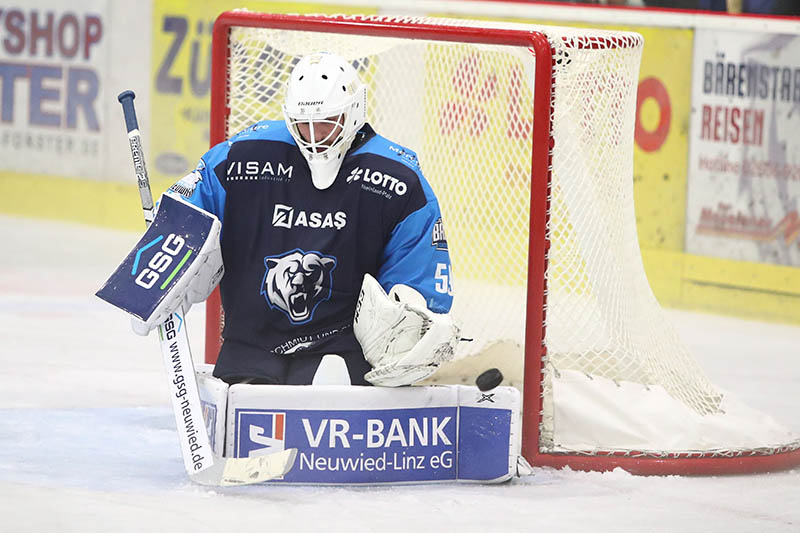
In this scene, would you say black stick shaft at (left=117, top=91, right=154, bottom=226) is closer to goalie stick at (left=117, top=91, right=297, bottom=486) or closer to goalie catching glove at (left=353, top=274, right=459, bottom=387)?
goalie stick at (left=117, top=91, right=297, bottom=486)

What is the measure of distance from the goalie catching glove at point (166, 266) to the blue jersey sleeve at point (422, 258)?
40cm

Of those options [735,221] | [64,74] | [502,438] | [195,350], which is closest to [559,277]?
[502,438]

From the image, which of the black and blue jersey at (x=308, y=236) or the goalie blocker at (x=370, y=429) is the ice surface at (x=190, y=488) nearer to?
the goalie blocker at (x=370, y=429)

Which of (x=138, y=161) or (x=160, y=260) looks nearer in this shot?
(x=160, y=260)

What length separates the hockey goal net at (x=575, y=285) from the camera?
380 centimetres

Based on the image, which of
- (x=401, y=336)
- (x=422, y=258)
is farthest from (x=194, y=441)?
(x=422, y=258)

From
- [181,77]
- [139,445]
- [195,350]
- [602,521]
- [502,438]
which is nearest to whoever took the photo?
[602,521]

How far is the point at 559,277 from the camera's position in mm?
3977

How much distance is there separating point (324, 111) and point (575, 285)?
0.83 m

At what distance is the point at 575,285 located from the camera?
3.99m

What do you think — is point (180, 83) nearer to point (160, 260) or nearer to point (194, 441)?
point (160, 260)

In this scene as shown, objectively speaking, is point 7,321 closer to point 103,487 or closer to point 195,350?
point 195,350

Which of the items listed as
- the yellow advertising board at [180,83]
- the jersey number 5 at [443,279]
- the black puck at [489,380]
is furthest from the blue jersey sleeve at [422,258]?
the yellow advertising board at [180,83]

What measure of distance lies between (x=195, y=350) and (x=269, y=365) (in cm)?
156
